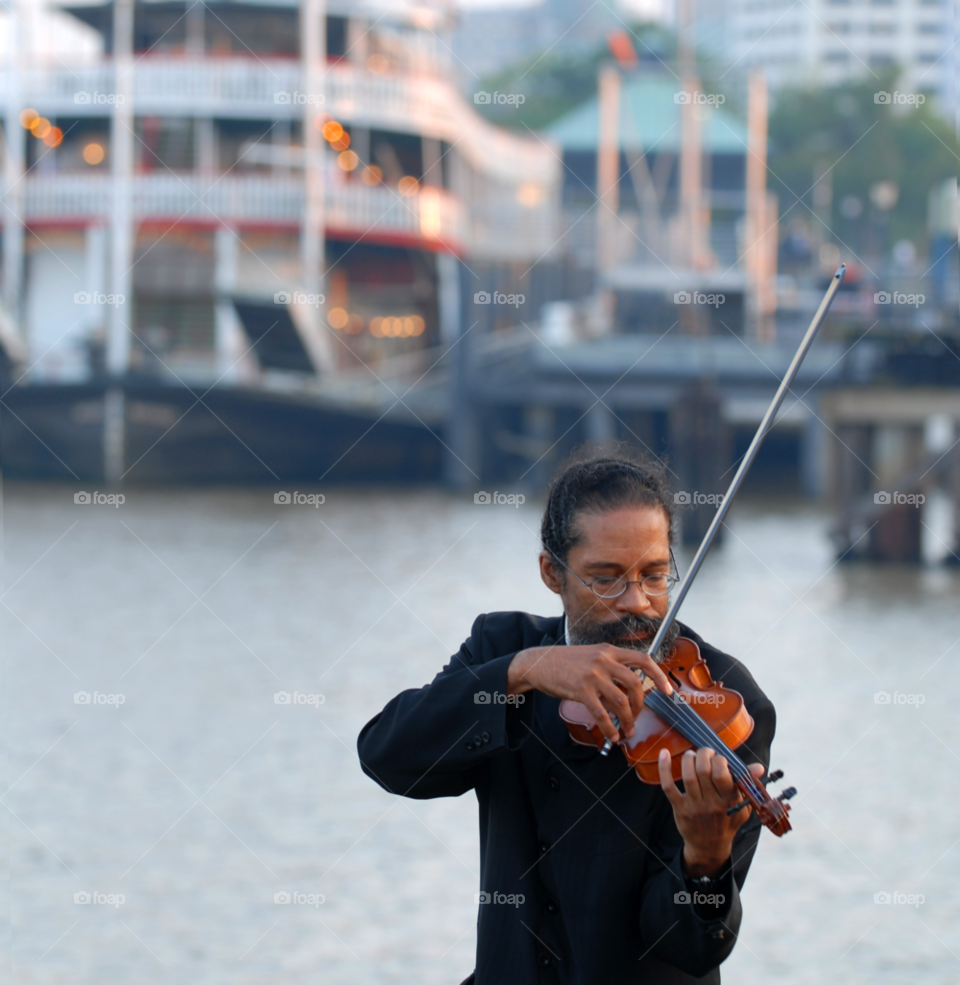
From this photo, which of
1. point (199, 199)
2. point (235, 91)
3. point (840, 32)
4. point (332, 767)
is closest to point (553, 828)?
point (332, 767)

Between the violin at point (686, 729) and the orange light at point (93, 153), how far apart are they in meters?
31.8

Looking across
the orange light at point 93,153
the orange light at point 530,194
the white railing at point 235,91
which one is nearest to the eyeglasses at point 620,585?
the white railing at point 235,91

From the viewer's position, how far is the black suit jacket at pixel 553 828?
85.9 inches

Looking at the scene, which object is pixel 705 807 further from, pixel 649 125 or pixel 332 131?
pixel 649 125

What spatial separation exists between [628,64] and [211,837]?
46.1m

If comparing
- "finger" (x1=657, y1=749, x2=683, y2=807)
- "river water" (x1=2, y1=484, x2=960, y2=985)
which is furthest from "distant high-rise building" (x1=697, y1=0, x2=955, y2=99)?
"finger" (x1=657, y1=749, x2=683, y2=807)

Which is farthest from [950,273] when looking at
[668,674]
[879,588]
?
[668,674]

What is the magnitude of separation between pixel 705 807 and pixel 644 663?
0.64ft

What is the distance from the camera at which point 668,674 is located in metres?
2.23

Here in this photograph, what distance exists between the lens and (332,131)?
31.7 meters

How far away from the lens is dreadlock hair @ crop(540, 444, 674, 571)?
225cm

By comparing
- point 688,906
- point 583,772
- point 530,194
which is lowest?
point 688,906

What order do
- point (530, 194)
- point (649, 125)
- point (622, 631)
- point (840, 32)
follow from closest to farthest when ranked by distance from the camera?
point (622, 631) → point (530, 194) → point (649, 125) → point (840, 32)

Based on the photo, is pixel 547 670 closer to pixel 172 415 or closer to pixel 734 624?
pixel 734 624
